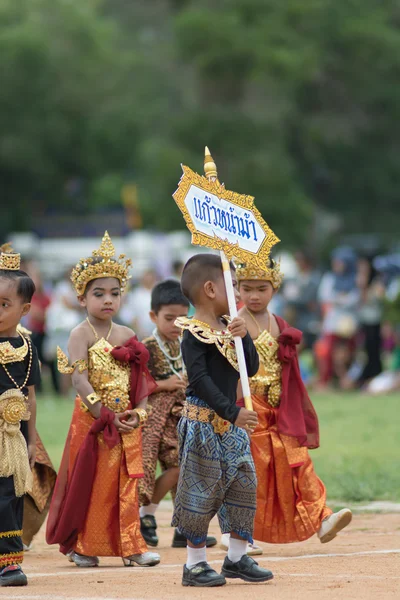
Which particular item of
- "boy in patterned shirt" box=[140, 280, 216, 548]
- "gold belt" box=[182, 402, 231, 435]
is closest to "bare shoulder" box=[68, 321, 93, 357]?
"boy in patterned shirt" box=[140, 280, 216, 548]

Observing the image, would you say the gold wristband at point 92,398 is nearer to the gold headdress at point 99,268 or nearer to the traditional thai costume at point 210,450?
the gold headdress at point 99,268

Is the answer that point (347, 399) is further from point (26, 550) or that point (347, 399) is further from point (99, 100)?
point (99, 100)

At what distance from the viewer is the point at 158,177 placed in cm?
4553

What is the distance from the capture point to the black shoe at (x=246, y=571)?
6.59m

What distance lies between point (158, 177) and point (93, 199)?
16167 mm

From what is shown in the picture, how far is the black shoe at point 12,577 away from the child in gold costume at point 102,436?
79 centimetres

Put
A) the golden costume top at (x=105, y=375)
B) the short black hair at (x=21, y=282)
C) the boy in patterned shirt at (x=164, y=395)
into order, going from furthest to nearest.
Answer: the boy in patterned shirt at (x=164, y=395)
the golden costume top at (x=105, y=375)
the short black hair at (x=21, y=282)

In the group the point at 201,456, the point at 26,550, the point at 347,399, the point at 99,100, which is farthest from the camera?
the point at 99,100

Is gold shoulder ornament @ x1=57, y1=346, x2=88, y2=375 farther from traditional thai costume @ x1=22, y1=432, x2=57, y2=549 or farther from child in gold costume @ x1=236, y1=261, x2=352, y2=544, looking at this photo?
child in gold costume @ x1=236, y1=261, x2=352, y2=544

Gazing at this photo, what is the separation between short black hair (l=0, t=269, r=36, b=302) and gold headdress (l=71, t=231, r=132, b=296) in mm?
592

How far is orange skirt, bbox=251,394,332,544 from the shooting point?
7.86 metres

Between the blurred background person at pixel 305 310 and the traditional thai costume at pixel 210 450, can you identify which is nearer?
the traditional thai costume at pixel 210 450

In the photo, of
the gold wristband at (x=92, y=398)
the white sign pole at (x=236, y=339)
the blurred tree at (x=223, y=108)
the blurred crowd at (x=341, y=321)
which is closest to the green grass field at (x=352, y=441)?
the blurred crowd at (x=341, y=321)

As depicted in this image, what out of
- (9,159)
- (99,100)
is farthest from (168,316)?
(99,100)
